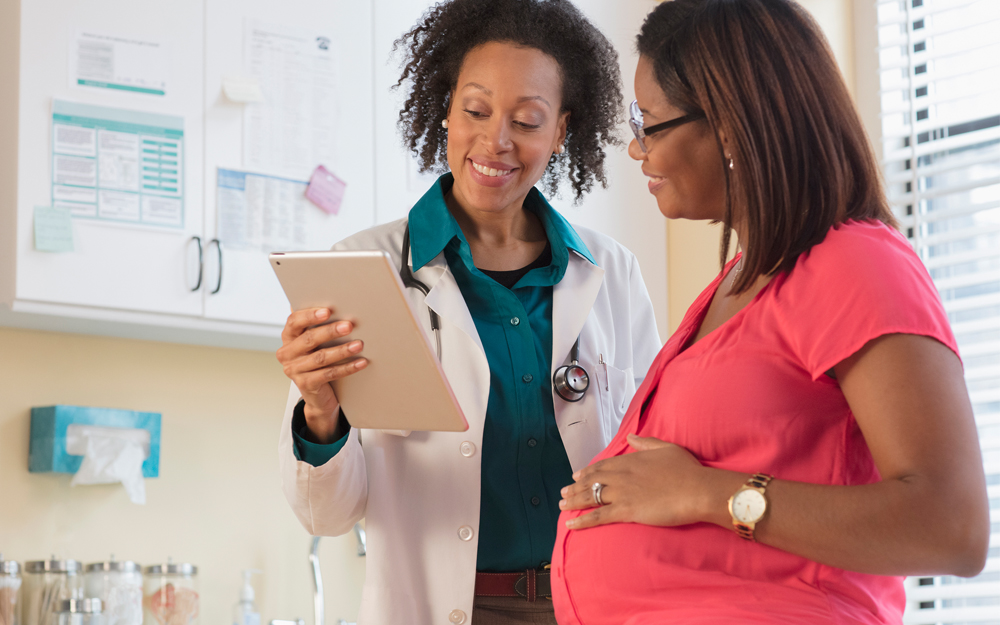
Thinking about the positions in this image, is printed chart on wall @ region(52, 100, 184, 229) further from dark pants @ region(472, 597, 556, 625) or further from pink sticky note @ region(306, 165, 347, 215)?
dark pants @ region(472, 597, 556, 625)

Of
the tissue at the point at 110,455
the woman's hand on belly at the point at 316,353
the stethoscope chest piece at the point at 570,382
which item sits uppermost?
the woman's hand on belly at the point at 316,353

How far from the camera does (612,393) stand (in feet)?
5.34

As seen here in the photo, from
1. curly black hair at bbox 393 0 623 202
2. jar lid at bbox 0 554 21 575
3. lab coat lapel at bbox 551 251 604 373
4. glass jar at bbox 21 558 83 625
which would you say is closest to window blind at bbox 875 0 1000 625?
curly black hair at bbox 393 0 623 202

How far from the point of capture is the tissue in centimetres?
258

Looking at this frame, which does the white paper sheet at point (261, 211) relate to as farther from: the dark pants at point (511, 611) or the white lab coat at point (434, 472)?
the dark pants at point (511, 611)

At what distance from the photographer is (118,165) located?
232 centimetres

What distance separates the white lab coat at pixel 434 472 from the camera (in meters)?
1.46

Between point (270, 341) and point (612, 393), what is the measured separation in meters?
1.33

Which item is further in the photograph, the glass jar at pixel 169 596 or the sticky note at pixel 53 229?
the glass jar at pixel 169 596

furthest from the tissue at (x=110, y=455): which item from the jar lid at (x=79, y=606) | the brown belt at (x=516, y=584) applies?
the brown belt at (x=516, y=584)

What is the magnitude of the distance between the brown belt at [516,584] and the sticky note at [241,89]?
146cm

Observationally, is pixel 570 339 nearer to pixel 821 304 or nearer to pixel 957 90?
pixel 821 304

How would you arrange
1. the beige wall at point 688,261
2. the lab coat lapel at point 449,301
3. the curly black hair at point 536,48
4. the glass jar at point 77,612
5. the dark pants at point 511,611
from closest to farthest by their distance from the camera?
the dark pants at point 511,611 < the lab coat lapel at point 449,301 < the curly black hair at point 536,48 < the glass jar at point 77,612 < the beige wall at point 688,261

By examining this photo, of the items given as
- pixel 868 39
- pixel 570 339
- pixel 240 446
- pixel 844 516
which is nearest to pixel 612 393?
pixel 570 339
